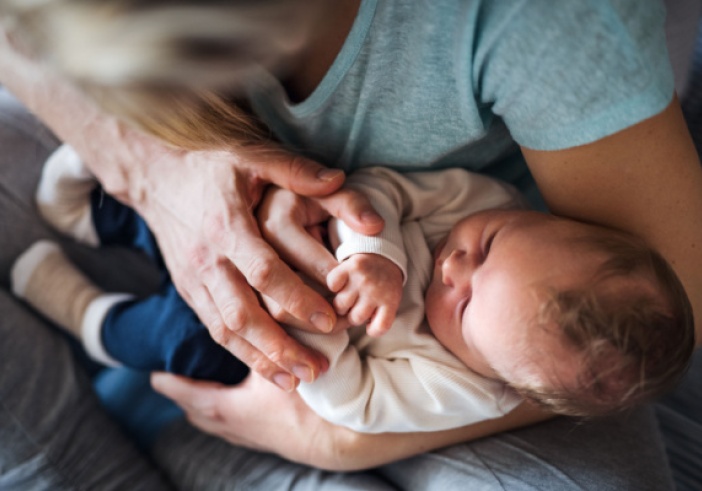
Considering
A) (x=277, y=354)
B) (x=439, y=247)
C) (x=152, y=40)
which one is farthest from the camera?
(x=439, y=247)

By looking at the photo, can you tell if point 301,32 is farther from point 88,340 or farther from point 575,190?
point 88,340

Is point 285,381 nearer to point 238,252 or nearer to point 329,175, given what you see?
point 238,252

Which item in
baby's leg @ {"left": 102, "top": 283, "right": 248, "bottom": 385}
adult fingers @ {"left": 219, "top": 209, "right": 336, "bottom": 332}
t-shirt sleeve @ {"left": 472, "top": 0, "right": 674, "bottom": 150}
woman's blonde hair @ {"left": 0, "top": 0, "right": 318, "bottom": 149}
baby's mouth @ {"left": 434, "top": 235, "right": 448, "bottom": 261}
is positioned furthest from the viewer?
baby's leg @ {"left": 102, "top": 283, "right": 248, "bottom": 385}

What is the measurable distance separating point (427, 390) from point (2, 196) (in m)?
0.89

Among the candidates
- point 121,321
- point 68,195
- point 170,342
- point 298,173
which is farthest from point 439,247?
point 68,195

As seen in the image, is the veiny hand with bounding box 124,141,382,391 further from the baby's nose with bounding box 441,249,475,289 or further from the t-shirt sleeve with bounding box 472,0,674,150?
the t-shirt sleeve with bounding box 472,0,674,150

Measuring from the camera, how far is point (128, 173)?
1132 millimetres

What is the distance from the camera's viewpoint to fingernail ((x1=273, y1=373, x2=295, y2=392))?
0.95 m

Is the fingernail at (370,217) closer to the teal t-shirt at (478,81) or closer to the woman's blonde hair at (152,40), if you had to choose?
the teal t-shirt at (478,81)

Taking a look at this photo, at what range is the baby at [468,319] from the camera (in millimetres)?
824

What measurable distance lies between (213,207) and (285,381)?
280 millimetres

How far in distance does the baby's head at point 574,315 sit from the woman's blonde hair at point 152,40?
0.42 metres

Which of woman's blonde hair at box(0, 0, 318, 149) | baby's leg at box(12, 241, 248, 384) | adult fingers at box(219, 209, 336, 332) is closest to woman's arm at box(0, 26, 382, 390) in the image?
adult fingers at box(219, 209, 336, 332)

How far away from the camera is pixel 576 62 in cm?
71
